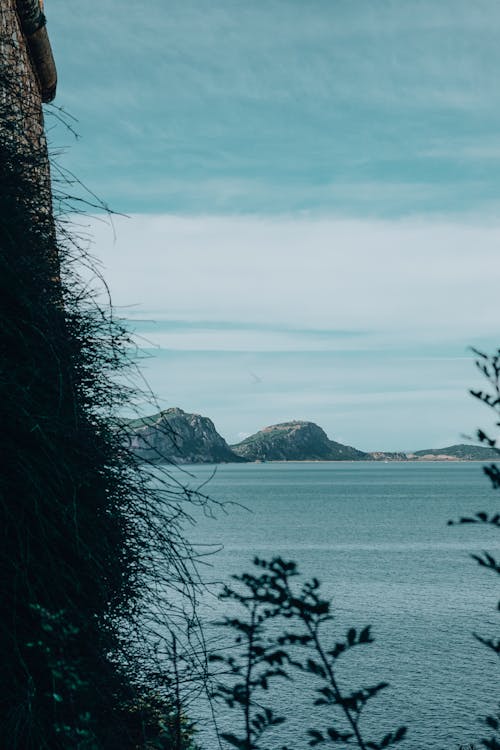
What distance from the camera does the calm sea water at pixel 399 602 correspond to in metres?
28.6

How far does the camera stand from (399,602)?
48.1 m

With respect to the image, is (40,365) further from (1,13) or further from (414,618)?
(414,618)

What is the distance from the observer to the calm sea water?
28641mm

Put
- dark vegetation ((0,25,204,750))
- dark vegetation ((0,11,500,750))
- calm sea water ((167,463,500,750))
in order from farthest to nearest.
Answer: calm sea water ((167,463,500,750)) → dark vegetation ((0,25,204,750)) → dark vegetation ((0,11,500,750))

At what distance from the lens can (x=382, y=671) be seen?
3416cm

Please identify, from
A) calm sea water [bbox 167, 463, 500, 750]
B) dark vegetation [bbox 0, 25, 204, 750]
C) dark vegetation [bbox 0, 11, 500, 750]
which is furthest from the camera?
calm sea water [bbox 167, 463, 500, 750]

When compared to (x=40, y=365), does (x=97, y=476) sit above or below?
below

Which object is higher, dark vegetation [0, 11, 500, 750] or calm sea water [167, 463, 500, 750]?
dark vegetation [0, 11, 500, 750]

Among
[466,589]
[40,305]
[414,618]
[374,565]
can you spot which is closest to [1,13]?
[40,305]

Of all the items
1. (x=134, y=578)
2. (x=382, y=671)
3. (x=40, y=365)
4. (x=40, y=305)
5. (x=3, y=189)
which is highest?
(x=3, y=189)

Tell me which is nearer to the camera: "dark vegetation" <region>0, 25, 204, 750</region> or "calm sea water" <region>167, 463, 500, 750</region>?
"dark vegetation" <region>0, 25, 204, 750</region>

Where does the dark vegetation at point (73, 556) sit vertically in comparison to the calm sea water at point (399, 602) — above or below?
above

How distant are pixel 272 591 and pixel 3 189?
87.7 inches

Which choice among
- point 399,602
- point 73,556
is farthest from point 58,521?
point 399,602
